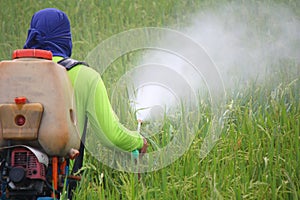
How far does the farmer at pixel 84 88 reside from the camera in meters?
3.00

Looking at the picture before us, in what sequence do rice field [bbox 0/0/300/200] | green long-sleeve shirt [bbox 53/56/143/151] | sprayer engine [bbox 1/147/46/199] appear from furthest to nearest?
green long-sleeve shirt [bbox 53/56/143/151]
rice field [bbox 0/0/300/200]
sprayer engine [bbox 1/147/46/199]

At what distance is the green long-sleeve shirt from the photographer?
9.83ft

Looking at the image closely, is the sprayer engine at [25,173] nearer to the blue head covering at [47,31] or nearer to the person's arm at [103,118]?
the person's arm at [103,118]

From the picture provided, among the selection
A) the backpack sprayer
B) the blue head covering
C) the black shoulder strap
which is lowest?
the backpack sprayer

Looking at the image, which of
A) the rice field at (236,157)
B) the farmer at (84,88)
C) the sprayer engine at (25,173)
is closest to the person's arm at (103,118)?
the farmer at (84,88)

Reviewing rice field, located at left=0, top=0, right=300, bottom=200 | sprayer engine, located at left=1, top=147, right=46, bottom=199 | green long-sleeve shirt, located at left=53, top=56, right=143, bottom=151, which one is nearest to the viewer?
sprayer engine, located at left=1, top=147, right=46, bottom=199

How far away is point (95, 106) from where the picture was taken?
302 centimetres

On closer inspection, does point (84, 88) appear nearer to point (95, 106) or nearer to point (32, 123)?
point (95, 106)

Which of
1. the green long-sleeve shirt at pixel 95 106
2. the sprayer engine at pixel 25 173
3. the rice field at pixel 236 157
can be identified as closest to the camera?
the sprayer engine at pixel 25 173

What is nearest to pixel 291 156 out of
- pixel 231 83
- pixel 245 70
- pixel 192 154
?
pixel 192 154

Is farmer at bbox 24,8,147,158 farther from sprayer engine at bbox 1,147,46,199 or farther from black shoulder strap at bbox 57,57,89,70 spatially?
sprayer engine at bbox 1,147,46,199

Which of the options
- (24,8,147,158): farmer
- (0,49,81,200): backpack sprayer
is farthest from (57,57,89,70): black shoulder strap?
(0,49,81,200): backpack sprayer

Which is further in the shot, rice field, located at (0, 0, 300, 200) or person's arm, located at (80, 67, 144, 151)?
person's arm, located at (80, 67, 144, 151)

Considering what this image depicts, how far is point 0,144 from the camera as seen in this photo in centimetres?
276
